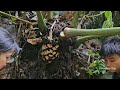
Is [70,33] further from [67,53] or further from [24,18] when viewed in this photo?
[24,18]

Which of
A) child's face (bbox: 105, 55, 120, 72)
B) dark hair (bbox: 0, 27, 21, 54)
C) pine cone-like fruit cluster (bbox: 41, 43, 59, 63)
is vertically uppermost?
dark hair (bbox: 0, 27, 21, 54)

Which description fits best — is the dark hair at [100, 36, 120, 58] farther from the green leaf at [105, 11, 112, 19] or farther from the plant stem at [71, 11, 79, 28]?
the plant stem at [71, 11, 79, 28]

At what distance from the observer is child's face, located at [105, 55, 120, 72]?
346 centimetres

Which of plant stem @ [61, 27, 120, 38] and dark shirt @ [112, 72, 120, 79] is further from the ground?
plant stem @ [61, 27, 120, 38]

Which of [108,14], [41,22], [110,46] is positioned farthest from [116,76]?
[41,22]

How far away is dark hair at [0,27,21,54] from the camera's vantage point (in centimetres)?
344

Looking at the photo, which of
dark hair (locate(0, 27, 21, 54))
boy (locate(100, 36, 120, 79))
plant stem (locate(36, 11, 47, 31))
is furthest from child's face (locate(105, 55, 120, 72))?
dark hair (locate(0, 27, 21, 54))

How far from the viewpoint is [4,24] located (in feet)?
11.4

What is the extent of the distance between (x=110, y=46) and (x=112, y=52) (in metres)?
0.05

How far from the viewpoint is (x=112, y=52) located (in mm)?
3469
